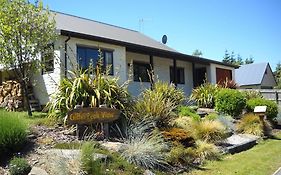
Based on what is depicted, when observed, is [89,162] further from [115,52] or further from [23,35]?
[115,52]

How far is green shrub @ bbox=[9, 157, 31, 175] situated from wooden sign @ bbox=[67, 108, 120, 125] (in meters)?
2.05

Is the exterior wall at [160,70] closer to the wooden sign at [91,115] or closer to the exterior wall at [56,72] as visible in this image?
the exterior wall at [56,72]

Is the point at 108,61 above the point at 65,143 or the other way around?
above

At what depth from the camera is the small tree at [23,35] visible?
12.9 meters

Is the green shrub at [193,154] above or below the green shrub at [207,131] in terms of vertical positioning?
below

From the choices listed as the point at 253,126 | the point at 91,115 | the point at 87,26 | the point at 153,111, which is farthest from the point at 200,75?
the point at 91,115

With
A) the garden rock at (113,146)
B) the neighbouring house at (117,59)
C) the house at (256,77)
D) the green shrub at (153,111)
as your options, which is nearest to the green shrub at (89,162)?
the garden rock at (113,146)

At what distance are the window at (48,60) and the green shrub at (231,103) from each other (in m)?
8.84

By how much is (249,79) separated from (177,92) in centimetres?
3346

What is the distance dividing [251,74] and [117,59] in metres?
32.9

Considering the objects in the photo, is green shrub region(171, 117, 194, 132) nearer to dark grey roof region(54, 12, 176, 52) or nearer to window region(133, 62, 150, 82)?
dark grey roof region(54, 12, 176, 52)

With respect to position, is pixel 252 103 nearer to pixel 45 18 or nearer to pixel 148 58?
pixel 148 58

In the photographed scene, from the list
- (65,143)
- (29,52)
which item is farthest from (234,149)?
(29,52)

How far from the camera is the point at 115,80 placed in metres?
11.3
